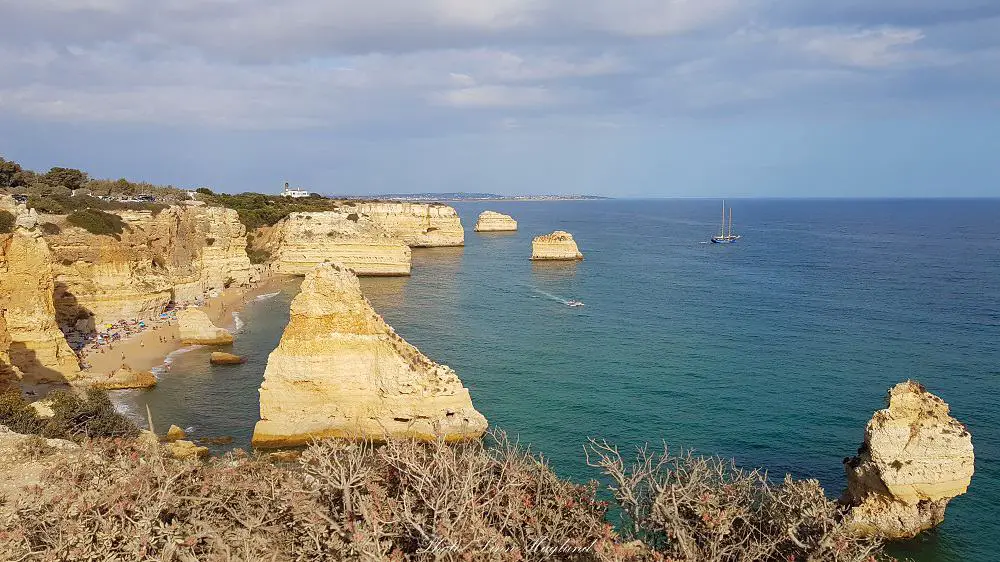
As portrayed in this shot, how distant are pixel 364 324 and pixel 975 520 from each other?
18.4m

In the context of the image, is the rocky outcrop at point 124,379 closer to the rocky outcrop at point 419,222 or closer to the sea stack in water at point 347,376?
the sea stack in water at point 347,376

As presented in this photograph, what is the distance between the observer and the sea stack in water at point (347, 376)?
66.8ft

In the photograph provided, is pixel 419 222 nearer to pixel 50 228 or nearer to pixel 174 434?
pixel 50 228

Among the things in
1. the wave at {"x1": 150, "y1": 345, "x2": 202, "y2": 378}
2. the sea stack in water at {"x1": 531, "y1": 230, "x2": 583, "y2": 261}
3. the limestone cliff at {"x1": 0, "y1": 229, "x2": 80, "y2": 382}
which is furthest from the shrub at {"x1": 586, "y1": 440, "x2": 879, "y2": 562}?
the sea stack in water at {"x1": 531, "y1": 230, "x2": 583, "y2": 261}

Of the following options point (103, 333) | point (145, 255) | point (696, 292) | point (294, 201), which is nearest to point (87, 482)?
point (103, 333)

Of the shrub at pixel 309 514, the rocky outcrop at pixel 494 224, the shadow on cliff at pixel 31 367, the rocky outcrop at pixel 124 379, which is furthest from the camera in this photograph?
the rocky outcrop at pixel 494 224

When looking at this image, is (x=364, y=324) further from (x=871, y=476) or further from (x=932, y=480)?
(x=932, y=480)

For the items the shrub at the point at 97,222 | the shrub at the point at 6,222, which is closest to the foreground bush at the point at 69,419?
the shrub at the point at 6,222

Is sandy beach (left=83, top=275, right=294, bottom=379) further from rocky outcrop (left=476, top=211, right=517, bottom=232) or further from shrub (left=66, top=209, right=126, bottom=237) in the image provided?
→ rocky outcrop (left=476, top=211, right=517, bottom=232)

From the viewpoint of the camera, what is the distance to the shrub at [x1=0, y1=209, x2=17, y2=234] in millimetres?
25384

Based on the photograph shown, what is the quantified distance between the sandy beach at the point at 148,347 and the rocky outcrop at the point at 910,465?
29.7 meters

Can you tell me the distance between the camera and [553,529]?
8.59 meters

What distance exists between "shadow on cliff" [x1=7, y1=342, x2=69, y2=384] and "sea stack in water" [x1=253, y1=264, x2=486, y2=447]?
11897mm

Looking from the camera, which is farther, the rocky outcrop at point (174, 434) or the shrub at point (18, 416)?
the rocky outcrop at point (174, 434)
